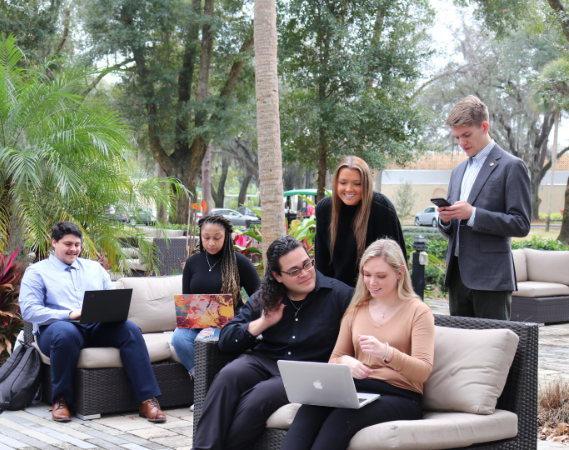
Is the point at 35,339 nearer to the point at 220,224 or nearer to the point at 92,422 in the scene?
the point at 92,422

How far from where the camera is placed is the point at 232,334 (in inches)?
A: 135

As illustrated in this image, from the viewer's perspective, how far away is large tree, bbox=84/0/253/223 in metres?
17.0

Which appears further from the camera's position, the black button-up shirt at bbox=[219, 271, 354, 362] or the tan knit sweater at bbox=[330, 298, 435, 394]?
the black button-up shirt at bbox=[219, 271, 354, 362]

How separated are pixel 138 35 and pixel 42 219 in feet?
38.3

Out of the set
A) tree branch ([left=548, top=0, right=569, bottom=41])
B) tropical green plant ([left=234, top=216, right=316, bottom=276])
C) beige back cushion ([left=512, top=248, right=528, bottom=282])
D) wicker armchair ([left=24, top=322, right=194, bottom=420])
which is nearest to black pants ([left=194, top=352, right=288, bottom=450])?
wicker armchair ([left=24, top=322, right=194, bottom=420])

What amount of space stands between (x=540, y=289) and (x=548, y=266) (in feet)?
2.24

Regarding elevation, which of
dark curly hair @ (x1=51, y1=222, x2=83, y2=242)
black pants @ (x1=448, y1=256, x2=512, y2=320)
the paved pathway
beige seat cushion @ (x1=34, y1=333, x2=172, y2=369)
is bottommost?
the paved pathway

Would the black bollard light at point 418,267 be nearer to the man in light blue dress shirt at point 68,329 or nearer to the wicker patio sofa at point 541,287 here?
the wicker patio sofa at point 541,287

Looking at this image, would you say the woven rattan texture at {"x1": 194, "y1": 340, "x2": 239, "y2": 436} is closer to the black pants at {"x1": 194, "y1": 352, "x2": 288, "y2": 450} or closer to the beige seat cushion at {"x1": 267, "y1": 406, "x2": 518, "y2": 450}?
the black pants at {"x1": 194, "y1": 352, "x2": 288, "y2": 450}

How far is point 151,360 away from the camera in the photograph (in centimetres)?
486

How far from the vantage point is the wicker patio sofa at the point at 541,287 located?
27.9 ft

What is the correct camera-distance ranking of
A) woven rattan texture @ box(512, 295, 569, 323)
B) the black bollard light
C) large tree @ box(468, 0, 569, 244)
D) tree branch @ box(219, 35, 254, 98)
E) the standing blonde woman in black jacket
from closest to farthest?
the standing blonde woman in black jacket
the black bollard light
woven rattan texture @ box(512, 295, 569, 323)
large tree @ box(468, 0, 569, 244)
tree branch @ box(219, 35, 254, 98)

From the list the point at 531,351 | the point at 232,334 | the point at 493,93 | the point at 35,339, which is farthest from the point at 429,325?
the point at 493,93

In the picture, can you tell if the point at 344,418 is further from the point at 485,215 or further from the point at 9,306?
the point at 9,306
